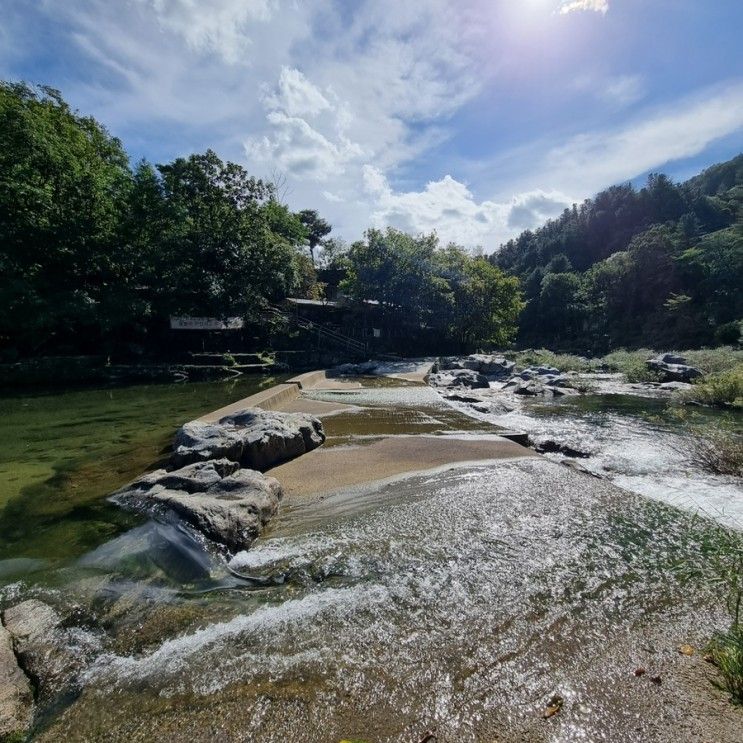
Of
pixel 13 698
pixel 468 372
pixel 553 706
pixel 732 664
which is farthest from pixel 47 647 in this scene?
pixel 468 372

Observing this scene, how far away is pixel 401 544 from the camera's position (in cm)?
377

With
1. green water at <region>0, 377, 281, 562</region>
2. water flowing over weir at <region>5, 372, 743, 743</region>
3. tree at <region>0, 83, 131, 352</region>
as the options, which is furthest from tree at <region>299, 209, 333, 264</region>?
water flowing over weir at <region>5, 372, 743, 743</region>

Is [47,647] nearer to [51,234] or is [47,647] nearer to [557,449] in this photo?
[557,449]

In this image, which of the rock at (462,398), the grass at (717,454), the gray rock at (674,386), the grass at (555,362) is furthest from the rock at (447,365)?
the grass at (717,454)

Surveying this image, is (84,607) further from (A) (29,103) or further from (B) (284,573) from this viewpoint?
(A) (29,103)

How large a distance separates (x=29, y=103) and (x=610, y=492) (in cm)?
3194

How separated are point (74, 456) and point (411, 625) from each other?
700 centimetres

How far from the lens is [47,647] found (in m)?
2.60

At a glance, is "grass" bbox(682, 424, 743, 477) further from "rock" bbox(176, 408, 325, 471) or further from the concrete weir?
"rock" bbox(176, 408, 325, 471)

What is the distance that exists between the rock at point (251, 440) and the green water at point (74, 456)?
2.98 feet

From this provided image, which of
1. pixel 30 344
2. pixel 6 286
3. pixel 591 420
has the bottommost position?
pixel 591 420

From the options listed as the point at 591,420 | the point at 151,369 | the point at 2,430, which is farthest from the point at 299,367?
the point at 591,420

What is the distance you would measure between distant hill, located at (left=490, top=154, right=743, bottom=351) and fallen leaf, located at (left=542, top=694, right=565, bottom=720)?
33541mm

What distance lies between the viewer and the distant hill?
3484 cm
